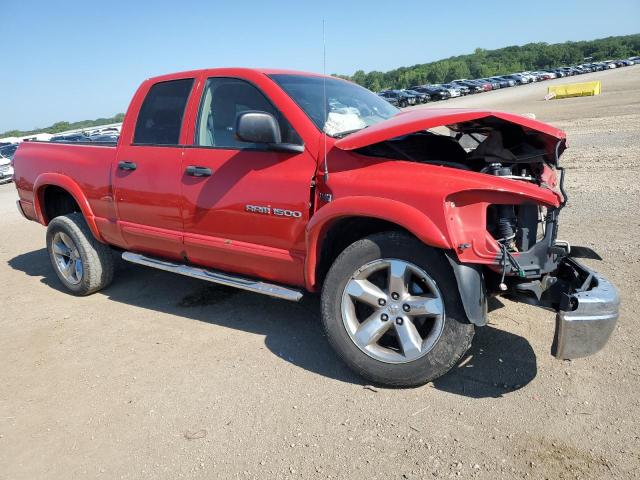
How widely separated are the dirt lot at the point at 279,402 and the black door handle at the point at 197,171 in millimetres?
1235

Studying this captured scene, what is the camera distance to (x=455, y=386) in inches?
121

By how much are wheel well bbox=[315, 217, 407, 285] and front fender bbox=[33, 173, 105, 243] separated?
8.26 feet

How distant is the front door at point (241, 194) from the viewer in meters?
3.37

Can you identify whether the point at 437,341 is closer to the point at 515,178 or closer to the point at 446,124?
the point at 515,178

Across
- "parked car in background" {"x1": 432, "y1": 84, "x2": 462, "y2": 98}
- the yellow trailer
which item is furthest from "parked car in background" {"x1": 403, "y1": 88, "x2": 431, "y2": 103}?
the yellow trailer

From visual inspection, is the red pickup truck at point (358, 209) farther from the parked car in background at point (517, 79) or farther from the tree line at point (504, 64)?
the tree line at point (504, 64)

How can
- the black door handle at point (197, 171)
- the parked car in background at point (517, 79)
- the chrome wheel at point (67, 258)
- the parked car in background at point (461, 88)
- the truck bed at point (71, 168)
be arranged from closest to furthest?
1. the black door handle at point (197, 171)
2. the truck bed at point (71, 168)
3. the chrome wheel at point (67, 258)
4. the parked car in background at point (461, 88)
5. the parked car in background at point (517, 79)

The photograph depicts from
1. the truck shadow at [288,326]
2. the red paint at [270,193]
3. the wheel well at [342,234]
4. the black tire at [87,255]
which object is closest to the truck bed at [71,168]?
the red paint at [270,193]

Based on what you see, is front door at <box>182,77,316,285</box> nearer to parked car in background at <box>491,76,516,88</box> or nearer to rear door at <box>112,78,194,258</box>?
rear door at <box>112,78,194,258</box>

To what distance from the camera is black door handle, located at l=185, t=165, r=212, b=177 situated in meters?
3.73

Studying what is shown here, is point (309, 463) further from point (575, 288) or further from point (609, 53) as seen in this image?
point (609, 53)

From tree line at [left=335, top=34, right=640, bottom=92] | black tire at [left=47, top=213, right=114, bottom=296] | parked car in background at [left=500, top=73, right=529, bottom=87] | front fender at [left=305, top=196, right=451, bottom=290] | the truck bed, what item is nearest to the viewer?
front fender at [left=305, top=196, right=451, bottom=290]

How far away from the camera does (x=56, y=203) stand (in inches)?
220

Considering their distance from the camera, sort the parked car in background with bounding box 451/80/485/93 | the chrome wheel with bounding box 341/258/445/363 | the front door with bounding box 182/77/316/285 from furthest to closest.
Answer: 1. the parked car in background with bounding box 451/80/485/93
2. the front door with bounding box 182/77/316/285
3. the chrome wheel with bounding box 341/258/445/363
